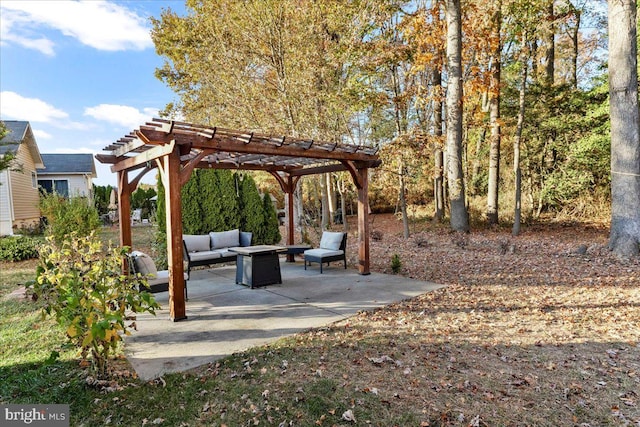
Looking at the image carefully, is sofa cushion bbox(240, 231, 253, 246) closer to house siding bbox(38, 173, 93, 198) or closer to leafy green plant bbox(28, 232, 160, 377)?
leafy green plant bbox(28, 232, 160, 377)

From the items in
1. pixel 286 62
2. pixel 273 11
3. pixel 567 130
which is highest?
pixel 273 11

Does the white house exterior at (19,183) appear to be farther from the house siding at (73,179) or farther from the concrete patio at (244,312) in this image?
the concrete patio at (244,312)

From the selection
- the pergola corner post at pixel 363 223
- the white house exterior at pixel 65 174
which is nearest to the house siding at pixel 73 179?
the white house exterior at pixel 65 174

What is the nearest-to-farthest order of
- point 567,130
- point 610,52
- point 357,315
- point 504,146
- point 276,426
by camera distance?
1. point 276,426
2. point 357,315
3. point 610,52
4. point 567,130
5. point 504,146

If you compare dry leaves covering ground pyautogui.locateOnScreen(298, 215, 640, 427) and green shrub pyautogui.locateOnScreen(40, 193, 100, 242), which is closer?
dry leaves covering ground pyautogui.locateOnScreen(298, 215, 640, 427)

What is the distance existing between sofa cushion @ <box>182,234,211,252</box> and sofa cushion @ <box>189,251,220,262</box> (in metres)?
0.18

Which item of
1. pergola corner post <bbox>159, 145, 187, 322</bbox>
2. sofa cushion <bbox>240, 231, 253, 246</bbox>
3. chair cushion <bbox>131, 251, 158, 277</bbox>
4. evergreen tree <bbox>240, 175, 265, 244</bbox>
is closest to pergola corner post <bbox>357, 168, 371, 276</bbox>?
sofa cushion <bbox>240, 231, 253, 246</bbox>

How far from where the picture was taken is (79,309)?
2924 millimetres

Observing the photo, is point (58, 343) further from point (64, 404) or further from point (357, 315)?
point (357, 315)

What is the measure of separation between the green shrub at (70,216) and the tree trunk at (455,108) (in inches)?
398

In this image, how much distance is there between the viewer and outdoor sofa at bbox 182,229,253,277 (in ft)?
23.9

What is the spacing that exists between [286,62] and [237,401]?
9499mm

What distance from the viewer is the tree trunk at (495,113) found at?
35.5ft

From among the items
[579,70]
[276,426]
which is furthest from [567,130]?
[276,426]
